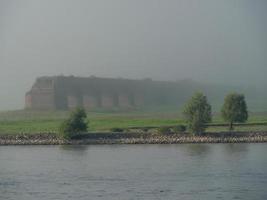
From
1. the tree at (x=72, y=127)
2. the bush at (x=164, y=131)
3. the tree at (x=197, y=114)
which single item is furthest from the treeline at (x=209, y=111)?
the tree at (x=72, y=127)

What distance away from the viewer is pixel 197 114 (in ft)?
208

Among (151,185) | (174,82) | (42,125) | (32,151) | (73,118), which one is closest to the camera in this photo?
Answer: (151,185)

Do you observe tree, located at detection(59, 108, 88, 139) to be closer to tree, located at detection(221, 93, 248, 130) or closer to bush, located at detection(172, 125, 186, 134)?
bush, located at detection(172, 125, 186, 134)

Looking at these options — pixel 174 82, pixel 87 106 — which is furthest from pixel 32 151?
pixel 174 82

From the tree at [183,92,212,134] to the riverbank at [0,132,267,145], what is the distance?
1.02m

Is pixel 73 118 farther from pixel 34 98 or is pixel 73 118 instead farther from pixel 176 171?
pixel 34 98

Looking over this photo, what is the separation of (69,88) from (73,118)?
7778 cm

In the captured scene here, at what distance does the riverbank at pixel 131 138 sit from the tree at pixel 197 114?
3.35ft

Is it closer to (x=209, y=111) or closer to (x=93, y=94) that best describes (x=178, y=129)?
(x=209, y=111)

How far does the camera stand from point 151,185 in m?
31.7

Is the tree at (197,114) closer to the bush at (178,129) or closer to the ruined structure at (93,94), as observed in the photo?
the bush at (178,129)

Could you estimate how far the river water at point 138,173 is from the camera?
29.7 metres

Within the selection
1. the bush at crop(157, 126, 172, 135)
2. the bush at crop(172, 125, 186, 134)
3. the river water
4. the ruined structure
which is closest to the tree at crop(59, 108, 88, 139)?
the bush at crop(157, 126, 172, 135)

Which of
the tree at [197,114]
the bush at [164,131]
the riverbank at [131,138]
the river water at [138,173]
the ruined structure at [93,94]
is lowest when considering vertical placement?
the river water at [138,173]
